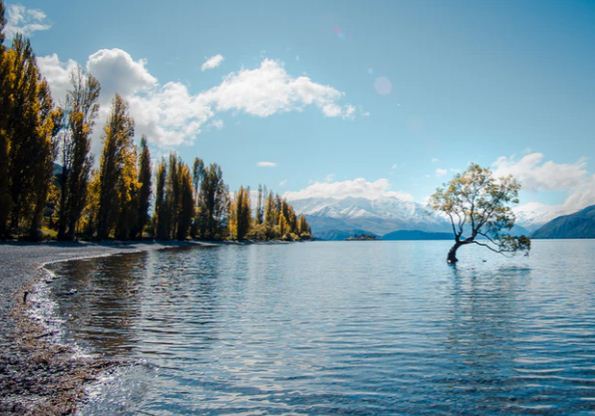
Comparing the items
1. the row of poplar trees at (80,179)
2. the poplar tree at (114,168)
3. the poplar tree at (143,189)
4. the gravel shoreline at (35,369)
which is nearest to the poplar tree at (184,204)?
the row of poplar trees at (80,179)

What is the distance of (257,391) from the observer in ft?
30.6

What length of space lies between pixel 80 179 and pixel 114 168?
8.56m

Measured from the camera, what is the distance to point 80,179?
64.2 metres

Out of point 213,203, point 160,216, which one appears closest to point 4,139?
point 160,216

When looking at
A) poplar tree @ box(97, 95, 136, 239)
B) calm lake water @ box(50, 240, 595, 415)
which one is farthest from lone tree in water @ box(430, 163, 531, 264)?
poplar tree @ box(97, 95, 136, 239)

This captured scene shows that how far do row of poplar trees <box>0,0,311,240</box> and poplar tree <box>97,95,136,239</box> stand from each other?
17 cm

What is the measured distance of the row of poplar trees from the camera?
47.5 meters

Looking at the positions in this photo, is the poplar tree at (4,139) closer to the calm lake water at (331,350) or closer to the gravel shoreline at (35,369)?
the calm lake water at (331,350)

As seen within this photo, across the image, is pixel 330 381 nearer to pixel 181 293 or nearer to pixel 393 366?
pixel 393 366

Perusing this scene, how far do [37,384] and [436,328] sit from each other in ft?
46.5

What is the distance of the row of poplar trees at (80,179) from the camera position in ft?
156

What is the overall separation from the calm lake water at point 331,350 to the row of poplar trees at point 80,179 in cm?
3090

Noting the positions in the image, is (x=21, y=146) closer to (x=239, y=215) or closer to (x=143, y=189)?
(x=143, y=189)

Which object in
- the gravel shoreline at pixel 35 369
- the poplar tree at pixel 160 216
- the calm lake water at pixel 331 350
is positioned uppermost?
the poplar tree at pixel 160 216
